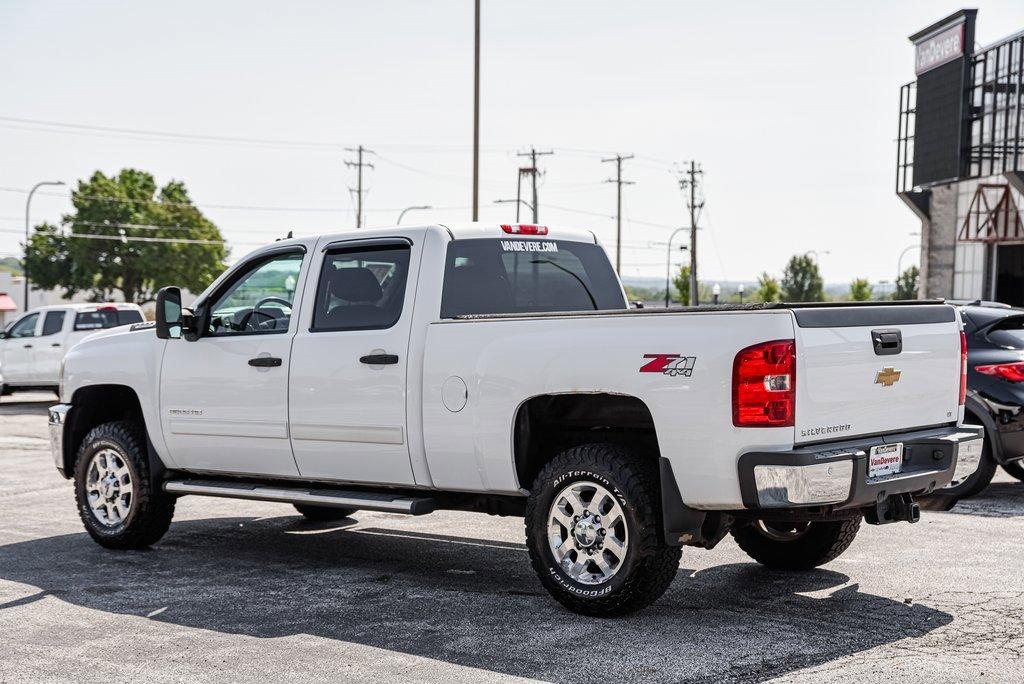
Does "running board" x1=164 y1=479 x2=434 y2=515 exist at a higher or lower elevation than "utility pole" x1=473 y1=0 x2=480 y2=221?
lower

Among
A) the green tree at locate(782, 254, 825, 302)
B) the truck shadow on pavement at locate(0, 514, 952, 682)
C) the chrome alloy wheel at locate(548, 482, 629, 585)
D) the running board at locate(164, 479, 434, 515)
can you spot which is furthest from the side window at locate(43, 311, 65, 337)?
the green tree at locate(782, 254, 825, 302)

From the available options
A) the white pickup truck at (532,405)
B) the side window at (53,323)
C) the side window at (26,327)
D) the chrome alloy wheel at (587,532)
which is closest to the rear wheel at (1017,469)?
the white pickup truck at (532,405)

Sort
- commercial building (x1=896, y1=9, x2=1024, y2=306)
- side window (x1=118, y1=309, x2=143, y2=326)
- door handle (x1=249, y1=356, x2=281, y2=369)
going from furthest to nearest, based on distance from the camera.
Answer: commercial building (x1=896, y1=9, x2=1024, y2=306)
side window (x1=118, y1=309, x2=143, y2=326)
door handle (x1=249, y1=356, x2=281, y2=369)

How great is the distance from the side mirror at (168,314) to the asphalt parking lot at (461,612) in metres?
1.49

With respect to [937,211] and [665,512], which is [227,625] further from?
[937,211]

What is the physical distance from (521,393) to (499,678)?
1616mm

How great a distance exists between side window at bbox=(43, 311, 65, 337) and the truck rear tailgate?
20683 mm

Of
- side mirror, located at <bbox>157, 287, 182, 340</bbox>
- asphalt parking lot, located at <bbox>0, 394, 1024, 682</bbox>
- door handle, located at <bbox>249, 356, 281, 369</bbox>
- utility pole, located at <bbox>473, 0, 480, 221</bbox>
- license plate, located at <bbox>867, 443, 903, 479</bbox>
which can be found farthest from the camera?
utility pole, located at <bbox>473, 0, 480, 221</bbox>

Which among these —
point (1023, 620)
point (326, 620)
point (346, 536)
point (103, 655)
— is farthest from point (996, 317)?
point (103, 655)

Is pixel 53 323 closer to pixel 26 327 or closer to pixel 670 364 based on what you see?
pixel 26 327

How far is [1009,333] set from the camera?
34.8 feet

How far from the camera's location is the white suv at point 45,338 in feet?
77.9

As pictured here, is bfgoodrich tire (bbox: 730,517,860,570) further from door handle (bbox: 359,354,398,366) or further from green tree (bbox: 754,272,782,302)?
green tree (bbox: 754,272,782,302)

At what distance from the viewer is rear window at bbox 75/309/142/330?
77.2 ft
